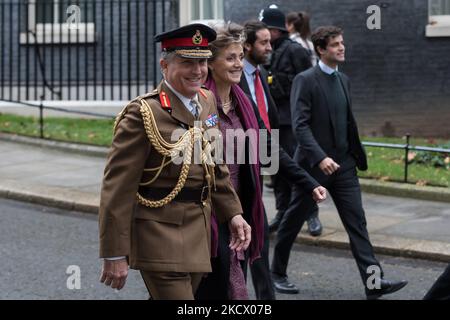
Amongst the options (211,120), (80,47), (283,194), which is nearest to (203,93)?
(211,120)

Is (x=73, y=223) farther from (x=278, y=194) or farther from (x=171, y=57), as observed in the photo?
(x=171, y=57)

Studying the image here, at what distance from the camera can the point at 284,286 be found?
8141 millimetres

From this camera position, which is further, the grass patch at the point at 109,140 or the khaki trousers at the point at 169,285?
the grass patch at the point at 109,140

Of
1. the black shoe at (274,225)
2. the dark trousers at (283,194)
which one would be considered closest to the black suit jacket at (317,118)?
the dark trousers at (283,194)

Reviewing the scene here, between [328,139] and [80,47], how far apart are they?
33.6 ft

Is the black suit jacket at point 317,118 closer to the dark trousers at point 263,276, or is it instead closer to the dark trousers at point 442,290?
the dark trousers at point 263,276

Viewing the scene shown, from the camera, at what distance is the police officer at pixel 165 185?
16.6 feet

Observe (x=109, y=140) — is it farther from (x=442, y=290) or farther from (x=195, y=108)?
(x=195, y=108)

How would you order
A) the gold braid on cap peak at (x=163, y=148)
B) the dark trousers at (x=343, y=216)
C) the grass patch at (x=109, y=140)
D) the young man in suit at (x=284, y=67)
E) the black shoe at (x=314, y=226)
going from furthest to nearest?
the grass patch at (x=109, y=140), the young man in suit at (x=284, y=67), the black shoe at (x=314, y=226), the dark trousers at (x=343, y=216), the gold braid on cap peak at (x=163, y=148)

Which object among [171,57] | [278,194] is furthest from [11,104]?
[171,57]

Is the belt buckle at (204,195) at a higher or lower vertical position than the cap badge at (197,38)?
lower

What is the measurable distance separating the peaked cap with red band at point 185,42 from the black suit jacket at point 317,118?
2884 mm

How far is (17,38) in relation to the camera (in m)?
18.0
